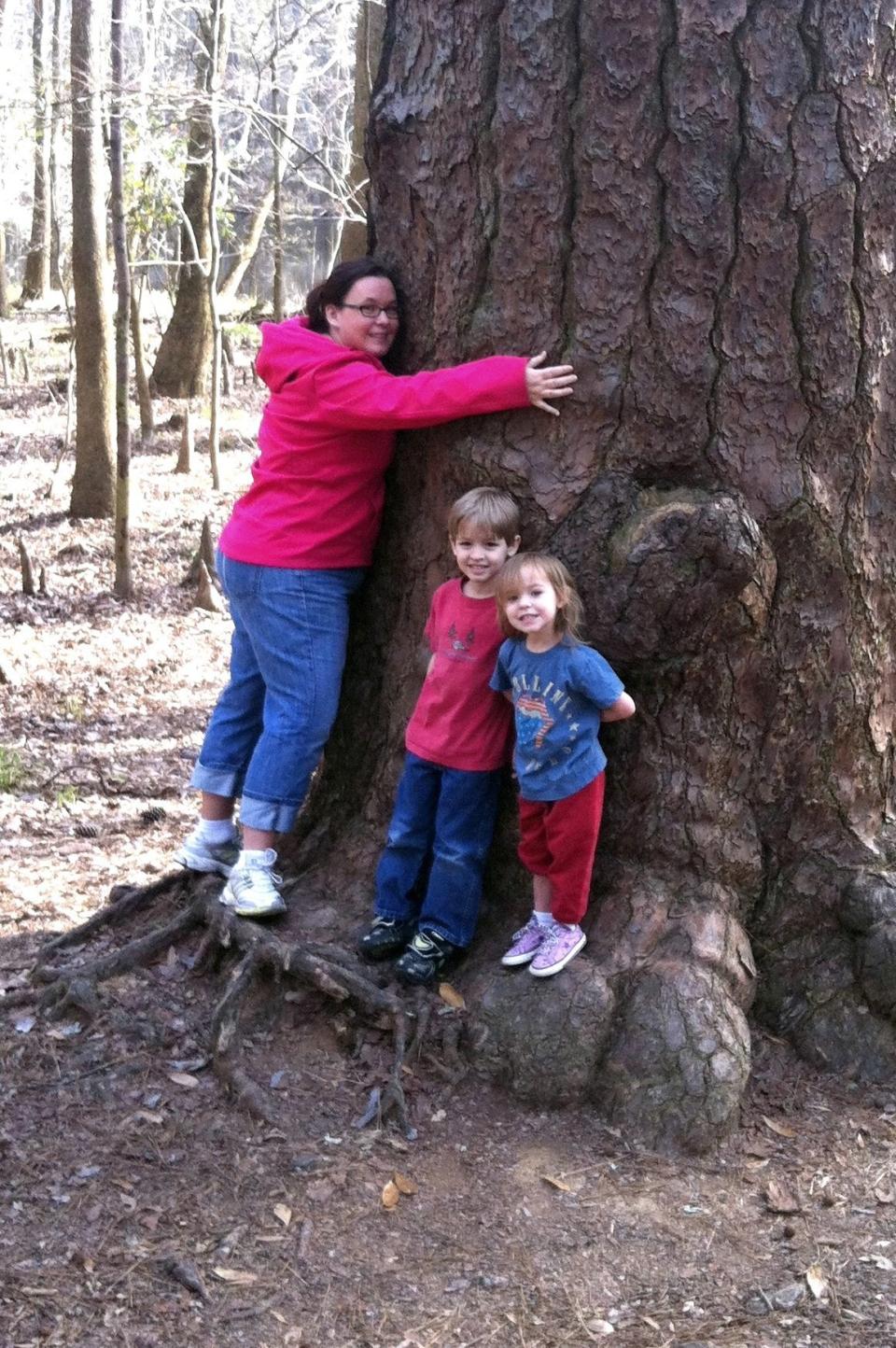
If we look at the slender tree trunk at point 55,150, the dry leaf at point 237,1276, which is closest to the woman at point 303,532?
the dry leaf at point 237,1276

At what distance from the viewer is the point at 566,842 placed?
329 cm

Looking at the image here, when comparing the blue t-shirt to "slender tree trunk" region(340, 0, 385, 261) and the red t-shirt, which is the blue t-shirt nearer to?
the red t-shirt

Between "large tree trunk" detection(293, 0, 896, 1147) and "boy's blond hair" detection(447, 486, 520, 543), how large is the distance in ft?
A: 0.17

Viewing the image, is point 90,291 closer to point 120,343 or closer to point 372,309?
point 120,343

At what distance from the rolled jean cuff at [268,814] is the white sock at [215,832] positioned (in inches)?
14.1

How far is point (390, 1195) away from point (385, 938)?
0.75 m

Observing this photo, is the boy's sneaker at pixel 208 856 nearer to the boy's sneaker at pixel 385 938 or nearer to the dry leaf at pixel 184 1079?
the boy's sneaker at pixel 385 938

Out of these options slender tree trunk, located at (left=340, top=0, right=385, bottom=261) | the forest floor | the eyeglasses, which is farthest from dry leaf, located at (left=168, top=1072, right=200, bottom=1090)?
slender tree trunk, located at (left=340, top=0, right=385, bottom=261)

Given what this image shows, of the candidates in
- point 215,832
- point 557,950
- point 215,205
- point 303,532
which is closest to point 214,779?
point 215,832

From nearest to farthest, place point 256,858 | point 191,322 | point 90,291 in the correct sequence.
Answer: point 256,858 < point 90,291 < point 191,322

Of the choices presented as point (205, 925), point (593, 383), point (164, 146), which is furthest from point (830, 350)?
point (164, 146)

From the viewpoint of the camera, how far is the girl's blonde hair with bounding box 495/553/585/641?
3.14 meters

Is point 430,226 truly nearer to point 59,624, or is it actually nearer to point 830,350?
point 830,350

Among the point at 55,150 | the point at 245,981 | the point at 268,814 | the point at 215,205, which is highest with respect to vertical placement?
the point at 55,150
